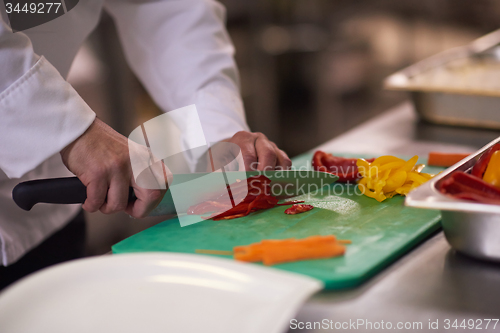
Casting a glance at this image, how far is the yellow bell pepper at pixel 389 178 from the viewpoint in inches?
41.4

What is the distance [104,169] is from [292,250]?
1.28ft

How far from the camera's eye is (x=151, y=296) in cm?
63

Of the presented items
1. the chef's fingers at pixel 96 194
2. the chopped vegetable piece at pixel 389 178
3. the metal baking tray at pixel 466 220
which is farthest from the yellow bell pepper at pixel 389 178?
the chef's fingers at pixel 96 194

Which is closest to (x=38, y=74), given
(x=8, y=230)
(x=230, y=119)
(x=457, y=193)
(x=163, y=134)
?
(x=163, y=134)

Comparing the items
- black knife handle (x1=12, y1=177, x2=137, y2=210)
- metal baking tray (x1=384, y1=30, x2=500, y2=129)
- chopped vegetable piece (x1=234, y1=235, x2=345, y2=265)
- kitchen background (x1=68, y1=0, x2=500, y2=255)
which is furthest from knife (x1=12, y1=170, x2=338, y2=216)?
kitchen background (x1=68, y1=0, x2=500, y2=255)

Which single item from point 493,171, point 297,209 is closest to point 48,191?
point 297,209

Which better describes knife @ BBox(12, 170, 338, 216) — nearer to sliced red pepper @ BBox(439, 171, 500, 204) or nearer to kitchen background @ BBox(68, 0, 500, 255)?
sliced red pepper @ BBox(439, 171, 500, 204)

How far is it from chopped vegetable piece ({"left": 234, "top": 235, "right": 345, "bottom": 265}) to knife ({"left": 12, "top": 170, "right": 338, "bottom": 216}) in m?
0.27

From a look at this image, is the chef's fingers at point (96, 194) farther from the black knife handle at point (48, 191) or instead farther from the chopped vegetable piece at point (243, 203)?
the chopped vegetable piece at point (243, 203)

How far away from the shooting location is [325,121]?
478cm

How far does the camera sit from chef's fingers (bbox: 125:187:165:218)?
0.96 metres

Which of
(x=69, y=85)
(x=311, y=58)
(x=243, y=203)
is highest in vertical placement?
(x=69, y=85)

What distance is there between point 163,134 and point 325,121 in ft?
12.5

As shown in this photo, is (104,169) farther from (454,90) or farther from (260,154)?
(454,90)
